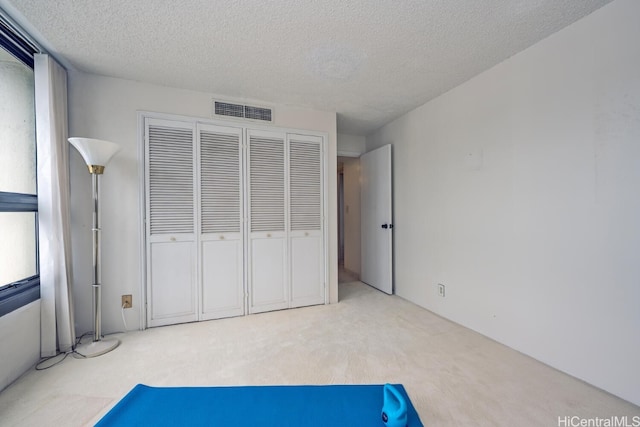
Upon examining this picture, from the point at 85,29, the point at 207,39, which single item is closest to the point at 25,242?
the point at 85,29

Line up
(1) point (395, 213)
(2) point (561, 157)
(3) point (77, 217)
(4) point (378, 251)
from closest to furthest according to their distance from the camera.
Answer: (2) point (561, 157) < (3) point (77, 217) < (1) point (395, 213) < (4) point (378, 251)

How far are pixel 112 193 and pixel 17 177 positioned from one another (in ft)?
1.98

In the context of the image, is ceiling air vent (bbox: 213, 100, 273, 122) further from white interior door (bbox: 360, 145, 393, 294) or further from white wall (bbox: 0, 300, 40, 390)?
white wall (bbox: 0, 300, 40, 390)

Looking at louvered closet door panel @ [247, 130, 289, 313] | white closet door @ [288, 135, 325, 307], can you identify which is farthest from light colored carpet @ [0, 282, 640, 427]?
white closet door @ [288, 135, 325, 307]

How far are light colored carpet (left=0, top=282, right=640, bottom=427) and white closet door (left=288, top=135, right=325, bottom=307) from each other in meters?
0.50

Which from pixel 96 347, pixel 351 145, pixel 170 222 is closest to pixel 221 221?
pixel 170 222

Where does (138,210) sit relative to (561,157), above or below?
below

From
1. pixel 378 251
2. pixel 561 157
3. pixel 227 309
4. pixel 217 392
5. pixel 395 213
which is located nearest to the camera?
pixel 217 392

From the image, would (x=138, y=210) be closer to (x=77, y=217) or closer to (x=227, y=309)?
(x=77, y=217)

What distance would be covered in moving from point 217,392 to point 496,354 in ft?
6.89

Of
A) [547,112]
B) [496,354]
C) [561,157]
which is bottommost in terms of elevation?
[496,354]

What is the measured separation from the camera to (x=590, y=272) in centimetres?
170

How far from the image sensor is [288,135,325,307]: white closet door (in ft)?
10.3

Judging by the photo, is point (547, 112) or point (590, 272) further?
point (547, 112)
